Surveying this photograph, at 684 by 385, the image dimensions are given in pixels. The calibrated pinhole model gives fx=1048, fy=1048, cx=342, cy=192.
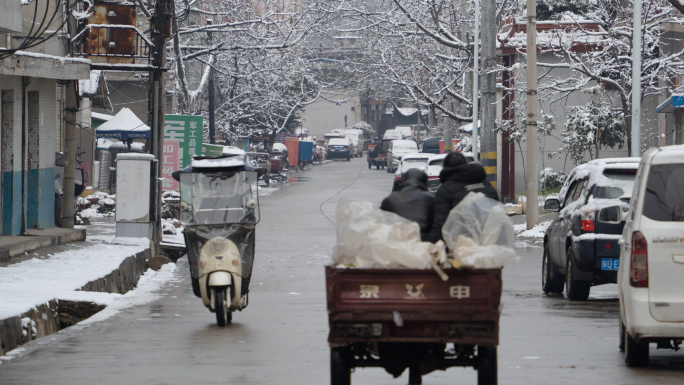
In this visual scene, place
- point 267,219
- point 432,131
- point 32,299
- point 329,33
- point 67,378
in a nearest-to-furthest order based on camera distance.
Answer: point 67,378 < point 32,299 < point 267,219 < point 329,33 < point 432,131

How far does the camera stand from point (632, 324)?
8.11m

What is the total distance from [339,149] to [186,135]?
5542 cm

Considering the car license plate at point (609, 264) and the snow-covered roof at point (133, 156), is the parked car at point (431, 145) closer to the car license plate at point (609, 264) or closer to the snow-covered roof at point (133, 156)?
the snow-covered roof at point (133, 156)

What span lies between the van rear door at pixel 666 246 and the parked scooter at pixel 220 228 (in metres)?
4.82

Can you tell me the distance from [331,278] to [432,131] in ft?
217

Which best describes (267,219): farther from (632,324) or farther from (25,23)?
(632,324)

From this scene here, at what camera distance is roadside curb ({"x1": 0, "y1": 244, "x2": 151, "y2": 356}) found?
1015 cm

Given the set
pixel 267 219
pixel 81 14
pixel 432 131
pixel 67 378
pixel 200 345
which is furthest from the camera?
pixel 432 131

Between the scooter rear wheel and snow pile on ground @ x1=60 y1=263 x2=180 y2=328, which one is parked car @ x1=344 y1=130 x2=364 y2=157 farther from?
the scooter rear wheel

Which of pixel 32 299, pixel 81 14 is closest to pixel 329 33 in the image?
pixel 81 14

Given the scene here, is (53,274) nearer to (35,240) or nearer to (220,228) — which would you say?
(220,228)

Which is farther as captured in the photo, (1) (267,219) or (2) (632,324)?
(1) (267,219)

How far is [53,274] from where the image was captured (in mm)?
14320

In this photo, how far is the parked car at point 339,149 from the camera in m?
83.7
